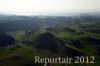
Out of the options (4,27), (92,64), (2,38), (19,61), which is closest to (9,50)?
(19,61)

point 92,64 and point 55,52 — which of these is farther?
point 55,52

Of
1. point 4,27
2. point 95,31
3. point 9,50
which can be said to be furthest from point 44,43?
point 4,27

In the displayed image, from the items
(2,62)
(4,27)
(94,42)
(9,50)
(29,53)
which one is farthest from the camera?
(4,27)

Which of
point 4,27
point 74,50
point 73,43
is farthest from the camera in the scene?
point 4,27

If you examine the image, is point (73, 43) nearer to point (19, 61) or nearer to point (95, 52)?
point (95, 52)

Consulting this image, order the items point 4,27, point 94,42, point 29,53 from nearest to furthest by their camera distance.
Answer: point 29,53, point 94,42, point 4,27

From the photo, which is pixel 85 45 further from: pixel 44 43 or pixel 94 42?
pixel 44 43

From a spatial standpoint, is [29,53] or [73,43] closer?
[29,53]

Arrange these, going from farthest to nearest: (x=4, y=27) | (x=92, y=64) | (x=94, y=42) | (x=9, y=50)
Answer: (x=4, y=27), (x=94, y=42), (x=9, y=50), (x=92, y=64)
